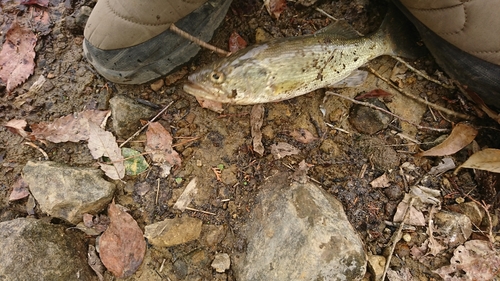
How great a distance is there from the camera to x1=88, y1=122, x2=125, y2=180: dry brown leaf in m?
3.06

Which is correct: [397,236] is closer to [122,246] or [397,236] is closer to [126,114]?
[122,246]

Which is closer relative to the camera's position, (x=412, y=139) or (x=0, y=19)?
(x=412, y=139)

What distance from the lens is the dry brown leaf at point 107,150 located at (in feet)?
10.0

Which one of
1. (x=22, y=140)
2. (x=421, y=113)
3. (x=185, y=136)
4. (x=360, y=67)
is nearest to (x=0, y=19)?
(x=22, y=140)

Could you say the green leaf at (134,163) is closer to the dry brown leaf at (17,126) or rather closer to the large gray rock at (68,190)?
the large gray rock at (68,190)

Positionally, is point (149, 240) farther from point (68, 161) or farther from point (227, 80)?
point (227, 80)

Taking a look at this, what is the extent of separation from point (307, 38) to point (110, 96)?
1718 millimetres

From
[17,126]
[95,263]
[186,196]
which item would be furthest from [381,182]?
[17,126]

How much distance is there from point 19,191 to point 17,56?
1.21 m

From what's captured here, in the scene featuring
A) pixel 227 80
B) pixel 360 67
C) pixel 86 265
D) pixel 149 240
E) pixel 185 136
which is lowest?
pixel 86 265

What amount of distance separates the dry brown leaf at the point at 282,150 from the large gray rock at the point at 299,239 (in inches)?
7.3

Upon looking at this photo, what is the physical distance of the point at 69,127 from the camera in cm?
319

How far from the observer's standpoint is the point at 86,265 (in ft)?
9.68

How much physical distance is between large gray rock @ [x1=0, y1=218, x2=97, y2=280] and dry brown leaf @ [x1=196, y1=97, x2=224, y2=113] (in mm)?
1420
